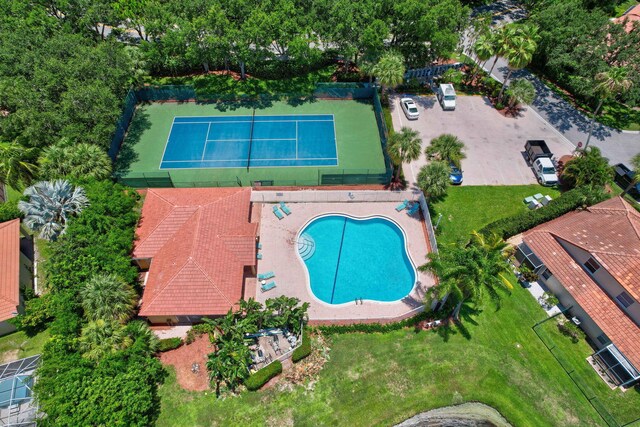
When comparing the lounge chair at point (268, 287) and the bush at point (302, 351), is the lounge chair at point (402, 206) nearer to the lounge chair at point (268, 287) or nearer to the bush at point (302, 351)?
the lounge chair at point (268, 287)

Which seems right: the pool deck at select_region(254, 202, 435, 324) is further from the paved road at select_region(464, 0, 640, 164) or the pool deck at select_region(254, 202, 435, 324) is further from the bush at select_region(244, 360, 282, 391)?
the paved road at select_region(464, 0, 640, 164)

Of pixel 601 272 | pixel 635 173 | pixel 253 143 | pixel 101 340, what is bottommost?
pixel 101 340

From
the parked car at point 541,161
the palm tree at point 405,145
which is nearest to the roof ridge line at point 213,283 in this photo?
the palm tree at point 405,145

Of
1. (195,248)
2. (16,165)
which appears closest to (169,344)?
(195,248)

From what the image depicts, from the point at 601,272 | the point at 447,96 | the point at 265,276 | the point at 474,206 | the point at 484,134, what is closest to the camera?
the point at 601,272

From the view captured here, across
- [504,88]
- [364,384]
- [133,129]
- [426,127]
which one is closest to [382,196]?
[426,127]

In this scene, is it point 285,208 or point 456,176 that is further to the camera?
point 456,176

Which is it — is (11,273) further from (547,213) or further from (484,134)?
(484,134)
